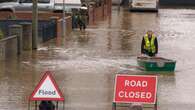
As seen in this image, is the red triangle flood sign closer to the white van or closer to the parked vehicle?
the parked vehicle

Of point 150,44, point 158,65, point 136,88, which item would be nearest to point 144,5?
point 150,44

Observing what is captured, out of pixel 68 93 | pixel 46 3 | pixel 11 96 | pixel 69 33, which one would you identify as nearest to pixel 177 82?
pixel 68 93

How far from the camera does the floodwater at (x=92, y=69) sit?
17125mm

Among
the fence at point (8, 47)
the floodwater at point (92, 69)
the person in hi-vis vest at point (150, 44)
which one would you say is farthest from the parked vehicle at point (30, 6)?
the person in hi-vis vest at point (150, 44)

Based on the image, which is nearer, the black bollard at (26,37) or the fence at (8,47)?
the fence at (8,47)

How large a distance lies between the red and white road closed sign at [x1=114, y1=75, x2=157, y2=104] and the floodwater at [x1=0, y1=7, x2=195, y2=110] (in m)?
2.86

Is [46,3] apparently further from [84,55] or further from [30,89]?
[30,89]

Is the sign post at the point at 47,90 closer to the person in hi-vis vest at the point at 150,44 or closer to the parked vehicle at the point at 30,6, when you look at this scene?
the person in hi-vis vest at the point at 150,44

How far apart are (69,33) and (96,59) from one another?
1334 cm

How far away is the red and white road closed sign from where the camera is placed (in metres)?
13.1

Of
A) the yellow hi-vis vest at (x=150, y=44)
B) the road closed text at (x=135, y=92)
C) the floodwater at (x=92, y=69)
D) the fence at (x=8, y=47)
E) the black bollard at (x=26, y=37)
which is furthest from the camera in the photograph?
the black bollard at (x=26, y=37)

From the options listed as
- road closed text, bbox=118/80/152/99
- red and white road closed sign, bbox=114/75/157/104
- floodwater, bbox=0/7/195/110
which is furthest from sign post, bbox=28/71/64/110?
floodwater, bbox=0/7/195/110

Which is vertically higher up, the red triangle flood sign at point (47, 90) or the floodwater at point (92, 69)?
the red triangle flood sign at point (47, 90)

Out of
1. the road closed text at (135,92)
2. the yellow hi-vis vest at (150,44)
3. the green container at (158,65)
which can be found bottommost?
the green container at (158,65)
